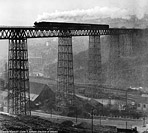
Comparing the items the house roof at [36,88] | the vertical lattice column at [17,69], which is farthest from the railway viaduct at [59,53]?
the house roof at [36,88]

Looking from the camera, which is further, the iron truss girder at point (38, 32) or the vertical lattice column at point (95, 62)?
the vertical lattice column at point (95, 62)

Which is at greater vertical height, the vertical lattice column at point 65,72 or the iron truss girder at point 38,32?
the iron truss girder at point 38,32

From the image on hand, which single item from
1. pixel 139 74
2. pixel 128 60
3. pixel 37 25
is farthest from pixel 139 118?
pixel 128 60

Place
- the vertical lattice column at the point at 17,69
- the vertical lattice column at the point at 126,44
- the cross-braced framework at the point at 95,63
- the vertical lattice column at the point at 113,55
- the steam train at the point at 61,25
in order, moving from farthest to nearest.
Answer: the vertical lattice column at the point at 126,44, the vertical lattice column at the point at 113,55, the cross-braced framework at the point at 95,63, the steam train at the point at 61,25, the vertical lattice column at the point at 17,69

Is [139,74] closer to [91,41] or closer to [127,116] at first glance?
[91,41]

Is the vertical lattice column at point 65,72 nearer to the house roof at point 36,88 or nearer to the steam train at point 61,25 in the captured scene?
the steam train at point 61,25

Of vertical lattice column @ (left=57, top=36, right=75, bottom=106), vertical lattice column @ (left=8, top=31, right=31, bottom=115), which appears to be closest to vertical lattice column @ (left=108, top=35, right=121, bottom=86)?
vertical lattice column @ (left=57, top=36, right=75, bottom=106)

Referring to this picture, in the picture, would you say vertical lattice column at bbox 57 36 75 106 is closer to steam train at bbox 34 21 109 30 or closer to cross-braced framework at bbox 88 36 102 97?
steam train at bbox 34 21 109 30

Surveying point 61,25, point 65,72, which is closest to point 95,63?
point 65,72
